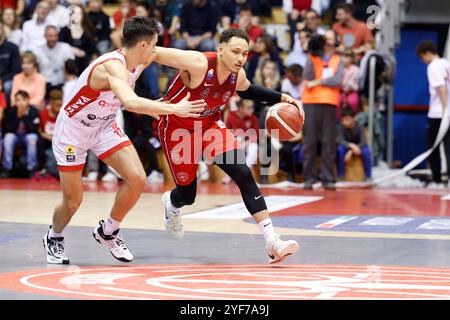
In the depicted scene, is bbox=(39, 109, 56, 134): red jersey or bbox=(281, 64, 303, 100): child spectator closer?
bbox=(281, 64, 303, 100): child spectator

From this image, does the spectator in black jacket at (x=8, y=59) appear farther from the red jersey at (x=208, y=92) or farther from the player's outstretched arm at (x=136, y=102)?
the player's outstretched arm at (x=136, y=102)

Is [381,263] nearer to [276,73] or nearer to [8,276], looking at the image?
[8,276]

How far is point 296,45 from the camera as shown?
15312 mm

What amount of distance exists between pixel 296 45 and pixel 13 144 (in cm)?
452

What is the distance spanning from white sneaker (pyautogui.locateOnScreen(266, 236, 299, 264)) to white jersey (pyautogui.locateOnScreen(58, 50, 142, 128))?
1.46 m

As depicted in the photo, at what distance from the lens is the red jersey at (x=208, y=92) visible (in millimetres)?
7418

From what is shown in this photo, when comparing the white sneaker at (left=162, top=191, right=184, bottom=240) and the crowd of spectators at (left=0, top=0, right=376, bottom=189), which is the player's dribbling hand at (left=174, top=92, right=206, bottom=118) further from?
the crowd of spectators at (left=0, top=0, right=376, bottom=189)

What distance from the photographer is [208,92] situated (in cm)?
744

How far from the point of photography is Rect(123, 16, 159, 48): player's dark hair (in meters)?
6.88

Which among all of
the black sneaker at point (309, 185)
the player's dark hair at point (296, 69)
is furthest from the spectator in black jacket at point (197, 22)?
the black sneaker at point (309, 185)

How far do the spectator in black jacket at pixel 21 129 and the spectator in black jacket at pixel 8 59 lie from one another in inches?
30.2

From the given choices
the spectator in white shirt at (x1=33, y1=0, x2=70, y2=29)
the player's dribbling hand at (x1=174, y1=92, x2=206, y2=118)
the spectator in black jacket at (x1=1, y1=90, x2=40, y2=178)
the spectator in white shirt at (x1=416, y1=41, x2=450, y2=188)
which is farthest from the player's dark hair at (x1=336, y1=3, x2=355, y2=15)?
the player's dribbling hand at (x1=174, y1=92, x2=206, y2=118)

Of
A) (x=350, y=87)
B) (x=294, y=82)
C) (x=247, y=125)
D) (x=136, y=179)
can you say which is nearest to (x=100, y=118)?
(x=136, y=179)

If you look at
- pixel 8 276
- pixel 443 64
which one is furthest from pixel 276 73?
pixel 8 276
